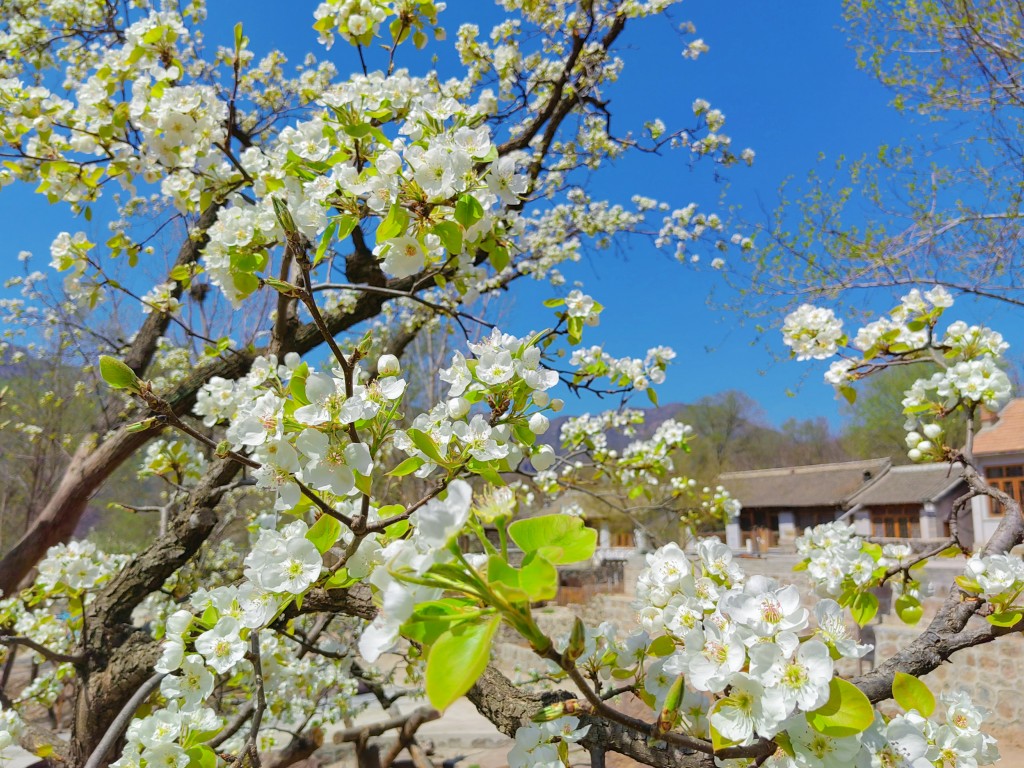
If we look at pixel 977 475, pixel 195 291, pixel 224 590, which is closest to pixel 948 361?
pixel 977 475

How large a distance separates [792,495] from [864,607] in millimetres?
20790

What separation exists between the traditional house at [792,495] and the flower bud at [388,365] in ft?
65.7

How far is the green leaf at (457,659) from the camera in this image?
48 cm

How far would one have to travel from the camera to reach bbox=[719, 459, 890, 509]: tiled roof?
19.1 meters

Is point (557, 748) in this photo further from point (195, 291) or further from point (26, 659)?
point (26, 659)

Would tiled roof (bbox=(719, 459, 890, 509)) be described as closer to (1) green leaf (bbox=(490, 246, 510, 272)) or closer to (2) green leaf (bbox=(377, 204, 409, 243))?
(1) green leaf (bbox=(490, 246, 510, 272))

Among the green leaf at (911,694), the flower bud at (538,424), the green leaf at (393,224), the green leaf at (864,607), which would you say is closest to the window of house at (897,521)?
the green leaf at (864,607)

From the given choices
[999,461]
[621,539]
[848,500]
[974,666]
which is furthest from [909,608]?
[621,539]

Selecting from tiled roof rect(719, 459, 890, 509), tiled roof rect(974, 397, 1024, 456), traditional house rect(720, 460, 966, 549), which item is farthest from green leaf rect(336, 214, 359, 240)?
tiled roof rect(719, 459, 890, 509)

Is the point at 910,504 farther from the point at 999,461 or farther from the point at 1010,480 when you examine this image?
the point at 1010,480

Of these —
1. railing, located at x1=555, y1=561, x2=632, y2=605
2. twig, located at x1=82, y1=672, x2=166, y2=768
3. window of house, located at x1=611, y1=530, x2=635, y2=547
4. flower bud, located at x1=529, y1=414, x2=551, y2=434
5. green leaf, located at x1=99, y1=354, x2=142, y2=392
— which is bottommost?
railing, located at x1=555, y1=561, x2=632, y2=605

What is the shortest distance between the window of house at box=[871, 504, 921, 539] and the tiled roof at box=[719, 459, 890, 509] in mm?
1046

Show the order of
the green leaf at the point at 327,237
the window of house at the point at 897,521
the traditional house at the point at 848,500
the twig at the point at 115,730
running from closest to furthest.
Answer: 1. the green leaf at the point at 327,237
2. the twig at the point at 115,730
3. the traditional house at the point at 848,500
4. the window of house at the point at 897,521

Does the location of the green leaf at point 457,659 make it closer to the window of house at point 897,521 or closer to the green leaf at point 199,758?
the green leaf at point 199,758
